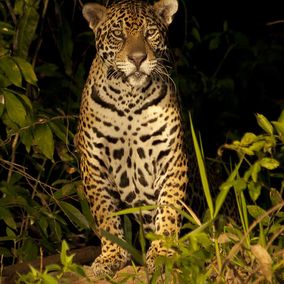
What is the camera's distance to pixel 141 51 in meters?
7.72

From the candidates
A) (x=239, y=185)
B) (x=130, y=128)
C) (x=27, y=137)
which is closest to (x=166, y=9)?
(x=130, y=128)

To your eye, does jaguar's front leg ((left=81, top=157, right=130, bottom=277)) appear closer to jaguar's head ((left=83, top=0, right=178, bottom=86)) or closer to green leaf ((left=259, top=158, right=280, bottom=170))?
jaguar's head ((left=83, top=0, right=178, bottom=86))

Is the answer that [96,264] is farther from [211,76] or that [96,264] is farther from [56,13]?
Result: [211,76]

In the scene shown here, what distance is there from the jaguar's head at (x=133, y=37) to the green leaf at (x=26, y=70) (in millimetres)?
434

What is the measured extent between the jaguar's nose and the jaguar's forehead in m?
0.25

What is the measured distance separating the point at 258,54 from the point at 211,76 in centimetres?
55

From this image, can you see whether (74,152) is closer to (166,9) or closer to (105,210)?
(105,210)

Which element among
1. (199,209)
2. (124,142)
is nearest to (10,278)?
(124,142)

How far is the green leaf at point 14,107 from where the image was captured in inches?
316

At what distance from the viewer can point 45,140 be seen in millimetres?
8227

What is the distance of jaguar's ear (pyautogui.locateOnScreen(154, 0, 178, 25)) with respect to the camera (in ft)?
26.4

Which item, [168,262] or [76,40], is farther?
[76,40]

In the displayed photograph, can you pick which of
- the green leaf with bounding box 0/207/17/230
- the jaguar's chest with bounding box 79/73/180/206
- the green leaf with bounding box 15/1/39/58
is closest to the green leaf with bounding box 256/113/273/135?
the jaguar's chest with bounding box 79/73/180/206

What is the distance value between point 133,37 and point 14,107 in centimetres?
82
